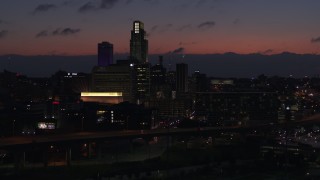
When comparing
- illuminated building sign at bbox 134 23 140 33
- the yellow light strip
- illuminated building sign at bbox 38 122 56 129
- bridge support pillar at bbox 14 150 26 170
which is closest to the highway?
bridge support pillar at bbox 14 150 26 170

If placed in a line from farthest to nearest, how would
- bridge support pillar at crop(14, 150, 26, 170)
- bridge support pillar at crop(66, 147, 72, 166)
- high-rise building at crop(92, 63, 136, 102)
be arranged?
high-rise building at crop(92, 63, 136, 102), bridge support pillar at crop(66, 147, 72, 166), bridge support pillar at crop(14, 150, 26, 170)

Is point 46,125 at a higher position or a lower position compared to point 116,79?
lower

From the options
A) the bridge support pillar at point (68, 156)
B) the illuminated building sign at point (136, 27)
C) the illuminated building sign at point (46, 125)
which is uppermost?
the illuminated building sign at point (136, 27)

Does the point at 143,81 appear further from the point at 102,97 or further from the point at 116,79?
the point at 102,97

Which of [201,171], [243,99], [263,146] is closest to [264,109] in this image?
[243,99]

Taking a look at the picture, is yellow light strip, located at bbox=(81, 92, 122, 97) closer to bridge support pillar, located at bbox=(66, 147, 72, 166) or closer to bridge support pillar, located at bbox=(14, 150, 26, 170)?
bridge support pillar, located at bbox=(66, 147, 72, 166)

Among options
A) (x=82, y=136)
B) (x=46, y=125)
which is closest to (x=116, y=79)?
(x=46, y=125)

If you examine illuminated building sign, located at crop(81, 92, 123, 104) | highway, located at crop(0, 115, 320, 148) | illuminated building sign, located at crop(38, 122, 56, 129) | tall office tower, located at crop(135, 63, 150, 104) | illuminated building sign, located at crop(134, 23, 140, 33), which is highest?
illuminated building sign, located at crop(134, 23, 140, 33)

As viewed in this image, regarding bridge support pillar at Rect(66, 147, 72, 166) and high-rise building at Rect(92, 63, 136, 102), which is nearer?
bridge support pillar at Rect(66, 147, 72, 166)

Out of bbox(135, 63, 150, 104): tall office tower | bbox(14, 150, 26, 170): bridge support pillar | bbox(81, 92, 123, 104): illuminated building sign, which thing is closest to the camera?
bbox(14, 150, 26, 170): bridge support pillar

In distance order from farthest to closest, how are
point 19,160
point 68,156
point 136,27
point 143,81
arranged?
point 136,27 → point 143,81 → point 68,156 → point 19,160

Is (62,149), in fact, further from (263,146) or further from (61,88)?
(61,88)

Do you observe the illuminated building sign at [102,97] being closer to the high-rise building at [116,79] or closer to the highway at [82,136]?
the high-rise building at [116,79]

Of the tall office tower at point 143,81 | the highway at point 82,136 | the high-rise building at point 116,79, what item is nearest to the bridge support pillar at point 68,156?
the highway at point 82,136
